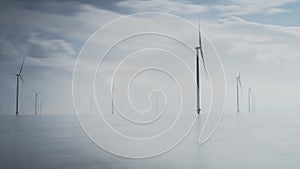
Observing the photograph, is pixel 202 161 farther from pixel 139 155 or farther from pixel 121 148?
pixel 121 148

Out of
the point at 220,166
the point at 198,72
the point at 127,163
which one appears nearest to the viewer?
the point at 220,166

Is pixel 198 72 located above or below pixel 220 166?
above

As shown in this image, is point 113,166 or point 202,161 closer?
point 113,166

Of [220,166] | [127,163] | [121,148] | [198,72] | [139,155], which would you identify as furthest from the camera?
[198,72]

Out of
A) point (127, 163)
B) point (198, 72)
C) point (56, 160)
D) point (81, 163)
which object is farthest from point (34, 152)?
point (198, 72)

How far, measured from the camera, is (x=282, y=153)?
22969mm

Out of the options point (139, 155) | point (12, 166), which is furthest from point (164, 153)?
point (12, 166)

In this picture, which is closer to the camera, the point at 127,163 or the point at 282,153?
the point at 127,163

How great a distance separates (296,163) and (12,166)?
594 inches

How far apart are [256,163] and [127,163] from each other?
703cm

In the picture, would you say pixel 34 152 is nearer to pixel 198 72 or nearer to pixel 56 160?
pixel 56 160

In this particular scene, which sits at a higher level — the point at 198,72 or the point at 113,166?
the point at 198,72

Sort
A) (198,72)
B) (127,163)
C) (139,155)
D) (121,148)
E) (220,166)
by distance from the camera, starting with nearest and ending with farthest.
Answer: (220,166)
(127,163)
(139,155)
(121,148)
(198,72)

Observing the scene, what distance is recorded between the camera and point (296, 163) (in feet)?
61.7
